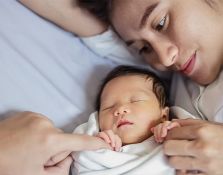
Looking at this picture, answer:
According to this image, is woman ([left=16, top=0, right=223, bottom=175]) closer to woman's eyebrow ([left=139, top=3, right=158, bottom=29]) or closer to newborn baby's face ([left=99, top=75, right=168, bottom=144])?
woman's eyebrow ([left=139, top=3, right=158, bottom=29])

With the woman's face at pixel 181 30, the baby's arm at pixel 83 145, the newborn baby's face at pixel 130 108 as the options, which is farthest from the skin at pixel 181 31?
the baby's arm at pixel 83 145

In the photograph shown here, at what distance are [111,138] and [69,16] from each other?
0.48 m

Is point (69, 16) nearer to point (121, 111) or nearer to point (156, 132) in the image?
point (121, 111)

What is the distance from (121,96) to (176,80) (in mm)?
283

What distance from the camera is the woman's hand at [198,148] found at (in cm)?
103

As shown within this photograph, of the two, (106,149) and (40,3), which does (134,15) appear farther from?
(106,149)

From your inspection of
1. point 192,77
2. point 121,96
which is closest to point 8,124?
point 121,96

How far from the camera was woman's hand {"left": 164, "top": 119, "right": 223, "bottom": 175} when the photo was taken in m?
1.03

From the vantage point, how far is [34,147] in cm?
104

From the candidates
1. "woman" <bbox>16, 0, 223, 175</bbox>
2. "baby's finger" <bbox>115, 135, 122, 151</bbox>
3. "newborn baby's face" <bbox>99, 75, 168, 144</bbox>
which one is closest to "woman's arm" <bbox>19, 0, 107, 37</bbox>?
"woman" <bbox>16, 0, 223, 175</bbox>

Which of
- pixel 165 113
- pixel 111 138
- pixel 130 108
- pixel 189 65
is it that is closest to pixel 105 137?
pixel 111 138

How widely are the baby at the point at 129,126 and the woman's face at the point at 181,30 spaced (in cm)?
12

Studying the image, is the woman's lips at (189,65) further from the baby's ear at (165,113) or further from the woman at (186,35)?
the baby's ear at (165,113)

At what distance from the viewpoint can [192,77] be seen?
1344 mm
